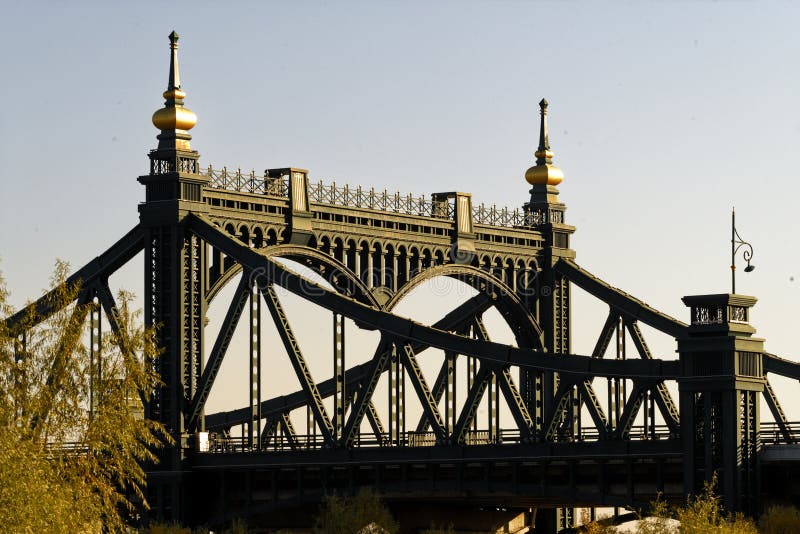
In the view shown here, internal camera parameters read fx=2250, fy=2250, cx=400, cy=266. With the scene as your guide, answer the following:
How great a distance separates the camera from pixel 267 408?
11581 cm

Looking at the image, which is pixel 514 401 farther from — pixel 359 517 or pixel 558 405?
pixel 359 517

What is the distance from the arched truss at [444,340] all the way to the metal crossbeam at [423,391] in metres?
0.04

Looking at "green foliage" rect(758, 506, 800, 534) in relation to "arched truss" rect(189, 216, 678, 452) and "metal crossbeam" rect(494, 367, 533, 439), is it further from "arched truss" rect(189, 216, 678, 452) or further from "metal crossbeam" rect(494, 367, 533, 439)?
"metal crossbeam" rect(494, 367, 533, 439)

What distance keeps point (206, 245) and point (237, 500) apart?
11284mm

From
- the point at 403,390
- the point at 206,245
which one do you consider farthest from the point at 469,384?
the point at 206,245

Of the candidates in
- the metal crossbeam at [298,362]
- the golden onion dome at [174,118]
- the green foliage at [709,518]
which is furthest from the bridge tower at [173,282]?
the green foliage at [709,518]

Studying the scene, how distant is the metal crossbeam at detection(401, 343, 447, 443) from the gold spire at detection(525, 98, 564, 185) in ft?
87.3

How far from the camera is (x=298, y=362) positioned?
95875 mm

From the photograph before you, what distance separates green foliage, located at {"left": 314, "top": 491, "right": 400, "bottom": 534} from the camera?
298 feet

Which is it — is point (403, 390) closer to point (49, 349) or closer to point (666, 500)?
point (666, 500)

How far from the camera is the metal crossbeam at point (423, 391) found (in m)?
92.7

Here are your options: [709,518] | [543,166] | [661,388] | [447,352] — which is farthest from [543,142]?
[709,518]

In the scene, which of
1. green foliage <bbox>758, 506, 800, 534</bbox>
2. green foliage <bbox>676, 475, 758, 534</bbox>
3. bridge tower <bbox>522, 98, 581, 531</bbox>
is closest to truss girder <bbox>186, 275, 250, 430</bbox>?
bridge tower <bbox>522, 98, 581, 531</bbox>

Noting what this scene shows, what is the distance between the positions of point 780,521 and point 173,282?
3121cm
